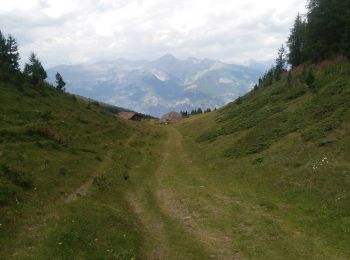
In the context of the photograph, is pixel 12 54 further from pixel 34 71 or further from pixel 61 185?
pixel 61 185

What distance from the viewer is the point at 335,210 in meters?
22.5

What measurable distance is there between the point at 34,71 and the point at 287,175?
64604 millimetres

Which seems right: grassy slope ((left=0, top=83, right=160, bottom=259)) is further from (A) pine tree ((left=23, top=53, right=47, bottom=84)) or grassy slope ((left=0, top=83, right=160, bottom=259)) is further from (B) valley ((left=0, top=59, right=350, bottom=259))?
(A) pine tree ((left=23, top=53, right=47, bottom=84))

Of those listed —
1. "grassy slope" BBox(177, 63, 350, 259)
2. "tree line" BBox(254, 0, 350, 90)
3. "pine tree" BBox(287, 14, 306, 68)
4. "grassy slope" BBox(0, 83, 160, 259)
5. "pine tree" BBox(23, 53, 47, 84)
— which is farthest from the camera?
"pine tree" BBox(287, 14, 306, 68)

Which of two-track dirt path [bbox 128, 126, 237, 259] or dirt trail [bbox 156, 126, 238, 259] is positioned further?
dirt trail [bbox 156, 126, 238, 259]

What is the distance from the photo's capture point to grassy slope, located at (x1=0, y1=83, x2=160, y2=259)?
1845cm

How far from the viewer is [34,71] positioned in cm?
7931

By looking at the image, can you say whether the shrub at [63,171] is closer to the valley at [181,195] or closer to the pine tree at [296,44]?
the valley at [181,195]

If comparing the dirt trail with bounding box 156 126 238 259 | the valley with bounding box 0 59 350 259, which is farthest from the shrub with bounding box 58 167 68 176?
the dirt trail with bounding box 156 126 238 259

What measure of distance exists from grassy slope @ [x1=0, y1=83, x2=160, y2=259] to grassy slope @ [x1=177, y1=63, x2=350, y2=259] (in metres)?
6.28

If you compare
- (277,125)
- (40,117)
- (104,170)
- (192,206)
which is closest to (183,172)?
(104,170)

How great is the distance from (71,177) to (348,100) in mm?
31241

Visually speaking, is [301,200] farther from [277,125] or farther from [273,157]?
[277,125]

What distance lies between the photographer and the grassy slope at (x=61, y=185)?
60.5ft
